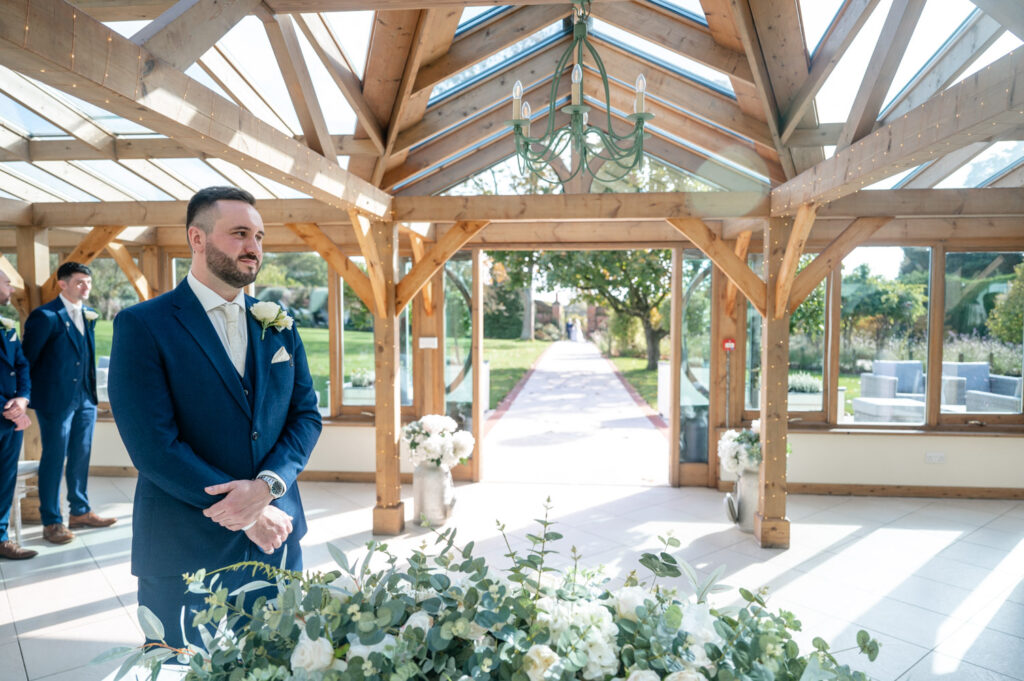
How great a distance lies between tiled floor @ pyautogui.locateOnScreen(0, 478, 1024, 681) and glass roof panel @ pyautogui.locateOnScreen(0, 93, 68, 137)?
9.48ft

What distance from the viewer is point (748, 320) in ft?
19.9

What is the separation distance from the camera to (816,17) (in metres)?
3.30

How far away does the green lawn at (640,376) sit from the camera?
41.4 ft

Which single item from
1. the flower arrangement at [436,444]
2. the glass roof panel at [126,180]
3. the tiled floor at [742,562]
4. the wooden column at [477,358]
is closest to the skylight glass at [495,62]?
the wooden column at [477,358]

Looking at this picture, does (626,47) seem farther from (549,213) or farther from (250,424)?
(250,424)

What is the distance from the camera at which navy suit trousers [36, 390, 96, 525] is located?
4453 millimetres

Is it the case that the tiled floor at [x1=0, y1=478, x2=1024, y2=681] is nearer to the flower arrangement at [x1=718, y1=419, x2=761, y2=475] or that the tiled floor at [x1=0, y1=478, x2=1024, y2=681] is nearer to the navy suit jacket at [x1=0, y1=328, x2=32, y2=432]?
the flower arrangement at [x1=718, y1=419, x2=761, y2=475]

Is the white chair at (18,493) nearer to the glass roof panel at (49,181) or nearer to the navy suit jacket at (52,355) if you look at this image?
the navy suit jacket at (52,355)

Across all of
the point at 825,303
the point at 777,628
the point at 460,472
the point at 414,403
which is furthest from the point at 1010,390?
the point at 777,628

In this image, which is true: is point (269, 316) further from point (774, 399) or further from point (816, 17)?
point (774, 399)

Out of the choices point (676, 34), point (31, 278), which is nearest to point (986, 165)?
point (676, 34)

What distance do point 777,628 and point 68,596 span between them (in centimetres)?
421

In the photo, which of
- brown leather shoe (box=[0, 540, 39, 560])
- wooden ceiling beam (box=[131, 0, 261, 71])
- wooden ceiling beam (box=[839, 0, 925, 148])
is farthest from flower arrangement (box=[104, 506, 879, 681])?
brown leather shoe (box=[0, 540, 39, 560])

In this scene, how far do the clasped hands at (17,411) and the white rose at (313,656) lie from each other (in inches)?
166
